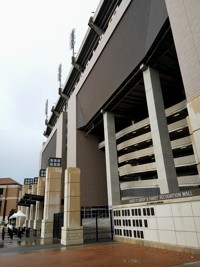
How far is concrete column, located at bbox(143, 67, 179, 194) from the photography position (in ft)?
63.5

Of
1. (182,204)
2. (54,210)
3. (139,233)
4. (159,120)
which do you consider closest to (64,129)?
(54,210)

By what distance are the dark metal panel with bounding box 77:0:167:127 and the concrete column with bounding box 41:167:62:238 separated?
1179 cm

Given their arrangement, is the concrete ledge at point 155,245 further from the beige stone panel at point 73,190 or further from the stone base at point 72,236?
the beige stone panel at point 73,190

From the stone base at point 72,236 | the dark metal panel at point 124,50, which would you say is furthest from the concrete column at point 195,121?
the dark metal panel at point 124,50

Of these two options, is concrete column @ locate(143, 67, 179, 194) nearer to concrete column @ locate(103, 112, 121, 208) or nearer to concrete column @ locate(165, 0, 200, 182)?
concrete column @ locate(165, 0, 200, 182)

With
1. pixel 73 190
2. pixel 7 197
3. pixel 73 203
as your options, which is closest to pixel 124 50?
pixel 73 190

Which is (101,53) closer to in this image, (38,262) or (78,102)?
(78,102)

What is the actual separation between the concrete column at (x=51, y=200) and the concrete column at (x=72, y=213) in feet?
20.6

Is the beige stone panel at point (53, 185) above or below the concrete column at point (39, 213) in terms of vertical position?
above

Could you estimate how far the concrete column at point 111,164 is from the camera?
92.8 ft

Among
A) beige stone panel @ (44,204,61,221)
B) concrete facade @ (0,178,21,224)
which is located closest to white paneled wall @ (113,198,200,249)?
beige stone panel @ (44,204,61,221)

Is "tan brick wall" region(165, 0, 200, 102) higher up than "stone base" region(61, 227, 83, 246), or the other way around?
"tan brick wall" region(165, 0, 200, 102)

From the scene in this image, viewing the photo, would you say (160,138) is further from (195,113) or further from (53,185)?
(53,185)

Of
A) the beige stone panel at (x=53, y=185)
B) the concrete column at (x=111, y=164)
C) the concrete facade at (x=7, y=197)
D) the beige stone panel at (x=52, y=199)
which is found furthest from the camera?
the concrete facade at (x=7, y=197)
